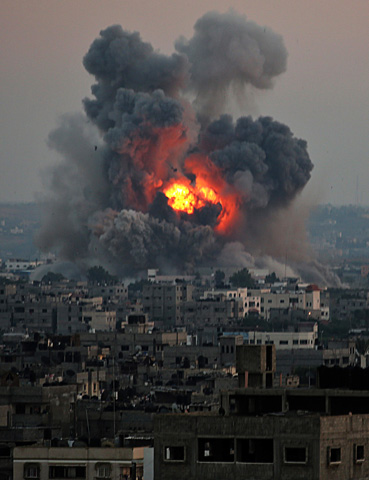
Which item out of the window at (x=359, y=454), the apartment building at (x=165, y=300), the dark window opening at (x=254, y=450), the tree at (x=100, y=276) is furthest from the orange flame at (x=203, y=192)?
the dark window opening at (x=254, y=450)

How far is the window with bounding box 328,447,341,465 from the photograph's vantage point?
21.5 meters

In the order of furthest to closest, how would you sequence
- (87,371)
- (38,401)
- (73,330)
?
(73,330) < (87,371) < (38,401)

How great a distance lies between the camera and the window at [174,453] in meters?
21.9

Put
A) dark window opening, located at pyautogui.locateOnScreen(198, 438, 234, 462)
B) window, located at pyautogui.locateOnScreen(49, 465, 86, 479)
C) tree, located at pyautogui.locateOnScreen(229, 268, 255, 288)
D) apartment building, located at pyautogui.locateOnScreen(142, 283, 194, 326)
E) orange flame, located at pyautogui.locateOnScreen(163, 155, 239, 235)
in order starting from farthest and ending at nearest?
orange flame, located at pyautogui.locateOnScreen(163, 155, 239, 235)
tree, located at pyautogui.locateOnScreen(229, 268, 255, 288)
apartment building, located at pyautogui.locateOnScreen(142, 283, 194, 326)
window, located at pyautogui.locateOnScreen(49, 465, 86, 479)
dark window opening, located at pyautogui.locateOnScreen(198, 438, 234, 462)

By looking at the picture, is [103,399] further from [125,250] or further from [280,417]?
[125,250]

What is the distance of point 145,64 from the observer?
590 ft

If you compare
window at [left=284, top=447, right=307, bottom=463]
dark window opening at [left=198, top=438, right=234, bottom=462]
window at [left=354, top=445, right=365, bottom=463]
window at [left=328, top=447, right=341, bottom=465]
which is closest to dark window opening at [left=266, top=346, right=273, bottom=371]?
window at [left=354, top=445, right=365, bottom=463]

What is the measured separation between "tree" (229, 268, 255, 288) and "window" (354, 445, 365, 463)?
14972cm

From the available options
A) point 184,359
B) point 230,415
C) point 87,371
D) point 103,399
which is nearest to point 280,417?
point 230,415

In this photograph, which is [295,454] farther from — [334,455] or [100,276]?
[100,276]

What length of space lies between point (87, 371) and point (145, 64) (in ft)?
320

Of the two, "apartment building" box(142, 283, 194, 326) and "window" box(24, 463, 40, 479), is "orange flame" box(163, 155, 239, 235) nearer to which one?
"apartment building" box(142, 283, 194, 326)

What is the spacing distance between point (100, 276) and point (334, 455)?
159 m

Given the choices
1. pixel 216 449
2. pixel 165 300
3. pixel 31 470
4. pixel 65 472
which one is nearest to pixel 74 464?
pixel 65 472
